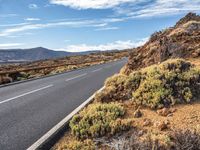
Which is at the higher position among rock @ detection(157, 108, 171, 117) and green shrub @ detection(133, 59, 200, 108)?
green shrub @ detection(133, 59, 200, 108)

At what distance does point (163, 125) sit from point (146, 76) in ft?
9.78

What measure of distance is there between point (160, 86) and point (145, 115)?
1.06 metres

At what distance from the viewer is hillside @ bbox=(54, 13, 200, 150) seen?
5762 mm

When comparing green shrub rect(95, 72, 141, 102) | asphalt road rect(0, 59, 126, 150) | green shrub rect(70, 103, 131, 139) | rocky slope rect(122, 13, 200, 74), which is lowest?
asphalt road rect(0, 59, 126, 150)

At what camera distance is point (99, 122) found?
713cm

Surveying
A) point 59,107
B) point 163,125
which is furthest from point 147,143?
point 59,107

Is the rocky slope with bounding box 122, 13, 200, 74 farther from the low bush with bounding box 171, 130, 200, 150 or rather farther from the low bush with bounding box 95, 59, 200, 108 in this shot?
the low bush with bounding box 171, 130, 200, 150

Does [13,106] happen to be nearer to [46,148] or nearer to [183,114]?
[46,148]

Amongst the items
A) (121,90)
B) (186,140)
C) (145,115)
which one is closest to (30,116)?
(121,90)

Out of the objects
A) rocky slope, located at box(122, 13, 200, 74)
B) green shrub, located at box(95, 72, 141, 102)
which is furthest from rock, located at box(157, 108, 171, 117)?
rocky slope, located at box(122, 13, 200, 74)

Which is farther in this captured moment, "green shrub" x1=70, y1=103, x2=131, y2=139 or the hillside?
"green shrub" x1=70, y1=103, x2=131, y2=139

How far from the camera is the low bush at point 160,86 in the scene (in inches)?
328

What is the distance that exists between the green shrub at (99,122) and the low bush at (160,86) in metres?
0.91

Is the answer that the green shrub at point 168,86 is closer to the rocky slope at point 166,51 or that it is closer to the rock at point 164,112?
the rock at point 164,112
